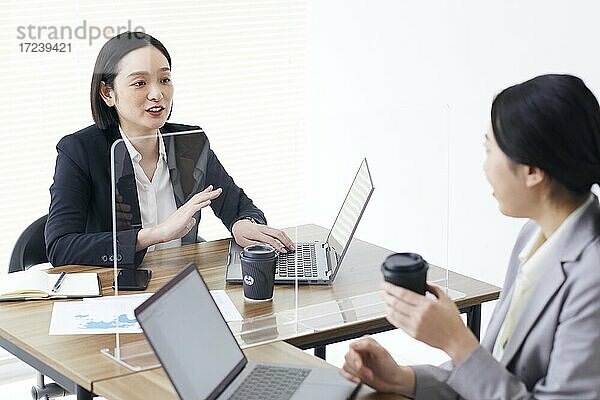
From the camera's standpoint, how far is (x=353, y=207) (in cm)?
263

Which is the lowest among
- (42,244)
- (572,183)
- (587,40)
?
(42,244)

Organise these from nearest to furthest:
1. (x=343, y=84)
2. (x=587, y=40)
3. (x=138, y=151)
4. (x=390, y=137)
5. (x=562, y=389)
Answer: (x=562, y=389) → (x=138, y=151) → (x=390, y=137) → (x=587, y=40) → (x=343, y=84)

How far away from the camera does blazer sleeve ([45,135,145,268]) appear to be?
2885 mm

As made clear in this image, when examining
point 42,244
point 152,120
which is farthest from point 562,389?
point 42,244

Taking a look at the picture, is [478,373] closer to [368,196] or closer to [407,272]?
[407,272]

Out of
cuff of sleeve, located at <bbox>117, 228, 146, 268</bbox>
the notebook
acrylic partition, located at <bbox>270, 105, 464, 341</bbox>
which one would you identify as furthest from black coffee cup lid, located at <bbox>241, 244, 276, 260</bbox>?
the notebook

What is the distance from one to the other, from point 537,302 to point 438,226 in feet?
2.67

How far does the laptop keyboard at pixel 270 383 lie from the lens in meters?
2.02

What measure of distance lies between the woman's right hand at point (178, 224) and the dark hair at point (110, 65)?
59 centimetres

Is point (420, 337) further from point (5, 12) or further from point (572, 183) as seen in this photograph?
point (5, 12)

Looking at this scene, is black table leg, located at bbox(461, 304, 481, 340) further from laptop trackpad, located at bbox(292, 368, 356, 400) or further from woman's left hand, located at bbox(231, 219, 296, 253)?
laptop trackpad, located at bbox(292, 368, 356, 400)

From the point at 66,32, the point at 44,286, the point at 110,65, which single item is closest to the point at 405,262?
the point at 44,286

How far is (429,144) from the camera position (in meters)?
2.63

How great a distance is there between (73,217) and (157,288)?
535 mm
